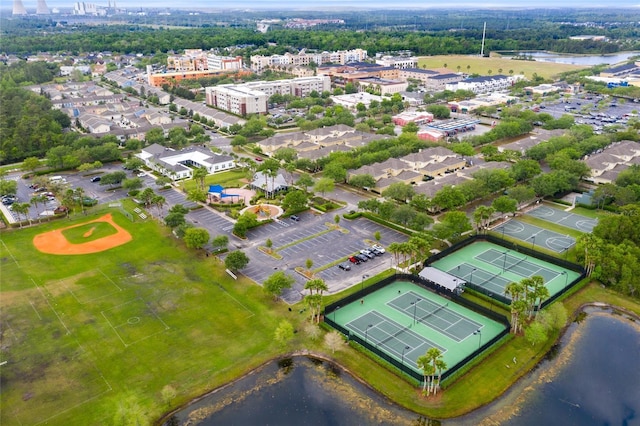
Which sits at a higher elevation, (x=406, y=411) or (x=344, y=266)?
(x=344, y=266)

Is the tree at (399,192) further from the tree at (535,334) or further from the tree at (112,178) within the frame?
the tree at (112,178)

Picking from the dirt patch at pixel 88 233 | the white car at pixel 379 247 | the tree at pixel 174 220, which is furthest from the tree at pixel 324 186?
the dirt patch at pixel 88 233

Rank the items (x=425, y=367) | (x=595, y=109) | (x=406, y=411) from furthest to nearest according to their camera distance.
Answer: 1. (x=595, y=109)
2. (x=425, y=367)
3. (x=406, y=411)

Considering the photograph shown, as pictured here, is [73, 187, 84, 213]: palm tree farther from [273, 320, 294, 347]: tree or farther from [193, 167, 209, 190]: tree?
[273, 320, 294, 347]: tree

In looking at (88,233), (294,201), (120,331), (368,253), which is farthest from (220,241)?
(88,233)

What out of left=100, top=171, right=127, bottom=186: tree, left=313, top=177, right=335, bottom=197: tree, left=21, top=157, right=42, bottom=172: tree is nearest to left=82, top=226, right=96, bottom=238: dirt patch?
left=100, top=171, right=127, bottom=186: tree

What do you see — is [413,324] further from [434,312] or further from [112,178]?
[112,178]

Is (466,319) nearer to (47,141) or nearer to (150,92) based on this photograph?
(47,141)

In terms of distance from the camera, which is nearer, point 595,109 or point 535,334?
point 535,334
